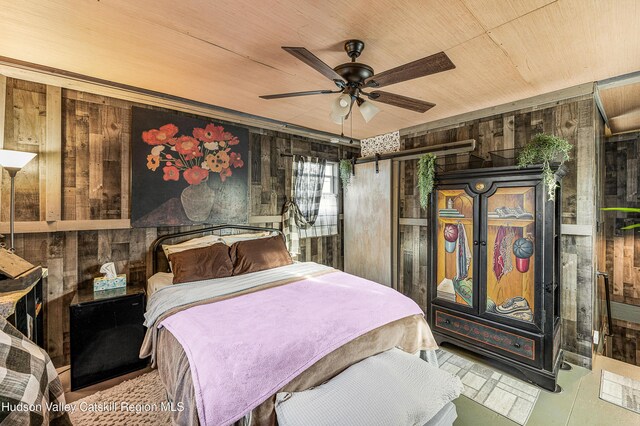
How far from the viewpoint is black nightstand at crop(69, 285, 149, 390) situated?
7.62ft

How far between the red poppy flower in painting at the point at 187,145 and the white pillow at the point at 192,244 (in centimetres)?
100

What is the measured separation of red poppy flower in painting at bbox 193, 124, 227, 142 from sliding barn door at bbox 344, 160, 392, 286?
2.27 metres

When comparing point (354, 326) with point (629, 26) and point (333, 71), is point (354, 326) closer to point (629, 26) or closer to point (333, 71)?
point (333, 71)

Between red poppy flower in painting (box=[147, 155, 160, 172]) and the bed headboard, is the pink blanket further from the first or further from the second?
red poppy flower in painting (box=[147, 155, 160, 172])

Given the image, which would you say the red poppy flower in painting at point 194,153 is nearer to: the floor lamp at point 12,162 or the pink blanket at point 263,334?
the floor lamp at point 12,162

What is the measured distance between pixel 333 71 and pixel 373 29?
1.36ft

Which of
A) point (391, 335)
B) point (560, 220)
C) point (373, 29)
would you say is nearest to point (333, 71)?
point (373, 29)

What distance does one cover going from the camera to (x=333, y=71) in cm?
173

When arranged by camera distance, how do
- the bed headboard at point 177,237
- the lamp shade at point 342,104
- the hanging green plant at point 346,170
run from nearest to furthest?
the lamp shade at point 342,104 < the bed headboard at point 177,237 < the hanging green plant at point 346,170

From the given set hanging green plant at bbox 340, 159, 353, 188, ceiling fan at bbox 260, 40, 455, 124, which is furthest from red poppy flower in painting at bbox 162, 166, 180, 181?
hanging green plant at bbox 340, 159, 353, 188

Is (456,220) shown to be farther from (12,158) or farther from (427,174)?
(12,158)

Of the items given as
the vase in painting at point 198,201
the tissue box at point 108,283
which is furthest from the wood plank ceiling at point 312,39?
the tissue box at point 108,283

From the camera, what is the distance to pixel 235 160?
355cm

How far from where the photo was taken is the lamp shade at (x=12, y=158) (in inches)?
83.0
